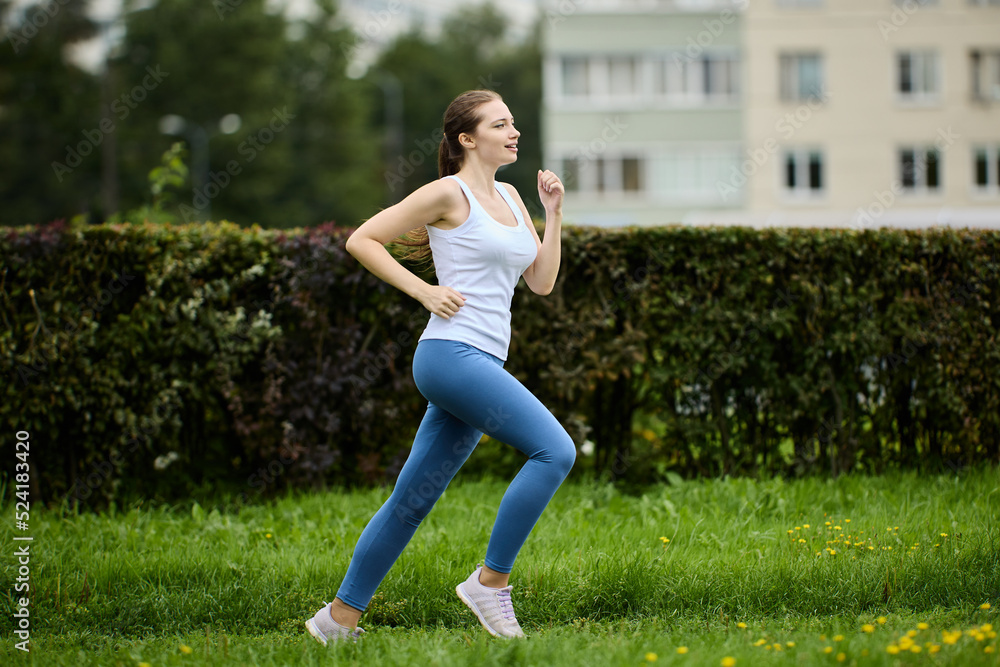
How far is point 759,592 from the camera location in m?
3.76

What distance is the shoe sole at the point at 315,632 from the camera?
325 centimetres

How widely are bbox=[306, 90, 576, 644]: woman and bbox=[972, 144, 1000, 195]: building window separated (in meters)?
33.1

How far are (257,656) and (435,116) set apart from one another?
5113cm

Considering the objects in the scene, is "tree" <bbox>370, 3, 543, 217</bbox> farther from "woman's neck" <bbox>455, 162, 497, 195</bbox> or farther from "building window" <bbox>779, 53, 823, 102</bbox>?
"woman's neck" <bbox>455, 162, 497, 195</bbox>

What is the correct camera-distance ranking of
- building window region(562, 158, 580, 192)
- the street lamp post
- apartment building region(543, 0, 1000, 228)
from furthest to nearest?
the street lamp post
building window region(562, 158, 580, 192)
apartment building region(543, 0, 1000, 228)

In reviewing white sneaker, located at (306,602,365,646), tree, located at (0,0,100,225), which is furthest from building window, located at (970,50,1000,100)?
white sneaker, located at (306,602,365,646)

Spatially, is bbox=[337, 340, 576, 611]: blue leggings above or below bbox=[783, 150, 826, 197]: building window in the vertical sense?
below

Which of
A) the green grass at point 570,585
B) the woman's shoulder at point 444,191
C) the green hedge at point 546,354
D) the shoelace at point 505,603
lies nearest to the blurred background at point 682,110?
the green hedge at point 546,354

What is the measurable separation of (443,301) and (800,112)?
101ft

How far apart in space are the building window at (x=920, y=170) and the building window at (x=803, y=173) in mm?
2973

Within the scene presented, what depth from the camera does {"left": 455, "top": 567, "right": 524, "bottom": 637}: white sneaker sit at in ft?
10.8

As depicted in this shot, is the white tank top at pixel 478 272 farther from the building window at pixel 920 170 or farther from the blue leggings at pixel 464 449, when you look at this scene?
the building window at pixel 920 170

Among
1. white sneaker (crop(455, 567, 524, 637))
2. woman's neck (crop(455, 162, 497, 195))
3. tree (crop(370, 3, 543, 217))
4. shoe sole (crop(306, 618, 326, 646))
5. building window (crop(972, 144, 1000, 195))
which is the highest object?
tree (crop(370, 3, 543, 217))

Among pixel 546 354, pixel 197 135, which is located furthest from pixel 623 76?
pixel 546 354
